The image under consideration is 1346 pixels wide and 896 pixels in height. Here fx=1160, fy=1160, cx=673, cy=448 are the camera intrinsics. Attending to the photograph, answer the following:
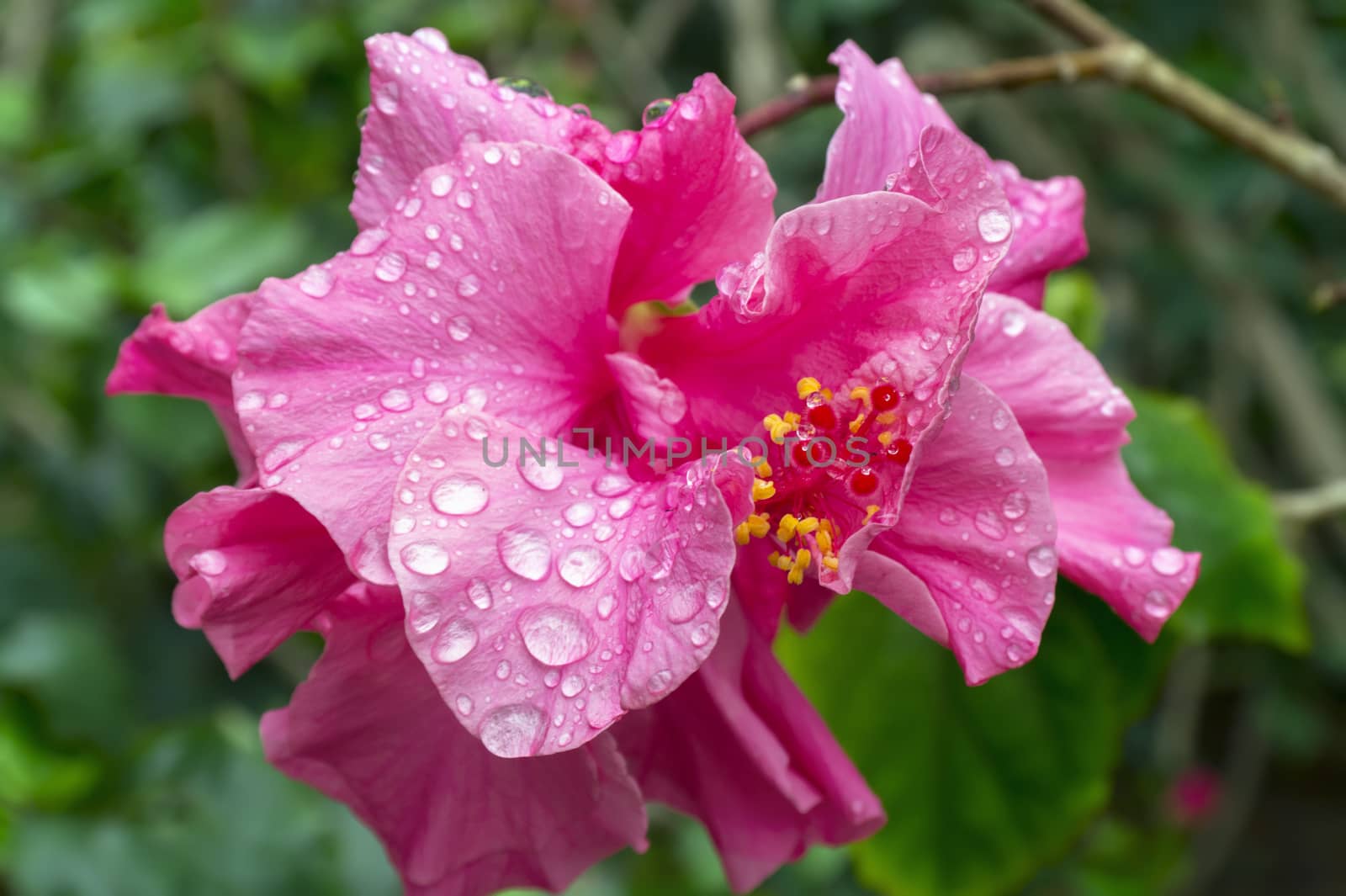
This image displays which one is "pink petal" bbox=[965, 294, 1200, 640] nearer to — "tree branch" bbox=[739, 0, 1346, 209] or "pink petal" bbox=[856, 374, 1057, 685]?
"pink petal" bbox=[856, 374, 1057, 685]

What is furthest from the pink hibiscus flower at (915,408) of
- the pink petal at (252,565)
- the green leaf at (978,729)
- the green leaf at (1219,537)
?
the green leaf at (1219,537)

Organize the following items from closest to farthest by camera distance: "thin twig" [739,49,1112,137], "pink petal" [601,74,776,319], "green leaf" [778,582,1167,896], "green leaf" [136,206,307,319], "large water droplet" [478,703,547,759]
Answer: "large water droplet" [478,703,547,759] < "pink petal" [601,74,776,319] < "thin twig" [739,49,1112,137] < "green leaf" [778,582,1167,896] < "green leaf" [136,206,307,319]

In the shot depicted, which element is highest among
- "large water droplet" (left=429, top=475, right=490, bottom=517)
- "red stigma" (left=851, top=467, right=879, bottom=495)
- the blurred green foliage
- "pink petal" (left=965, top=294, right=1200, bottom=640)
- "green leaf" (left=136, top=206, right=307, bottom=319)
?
"large water droplet" (left=429, top=475, right=490, bottom=517)

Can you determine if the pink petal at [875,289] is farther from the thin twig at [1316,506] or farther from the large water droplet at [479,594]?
the thin twig at [1316,506]

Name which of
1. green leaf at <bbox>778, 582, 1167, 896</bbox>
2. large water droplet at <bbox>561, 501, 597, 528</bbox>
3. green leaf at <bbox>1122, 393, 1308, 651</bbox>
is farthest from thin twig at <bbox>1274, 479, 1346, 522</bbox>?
large water droplet at <bbox>561, 501, 597, 528</bbox>

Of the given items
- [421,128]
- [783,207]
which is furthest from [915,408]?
[783,207]

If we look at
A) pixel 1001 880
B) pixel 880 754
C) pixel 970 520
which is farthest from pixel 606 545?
pixel 1001 880

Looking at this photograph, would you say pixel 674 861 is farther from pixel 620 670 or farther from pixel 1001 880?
pixel 620 670
